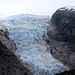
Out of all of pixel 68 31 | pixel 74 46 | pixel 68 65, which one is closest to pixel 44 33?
pixel 68 31

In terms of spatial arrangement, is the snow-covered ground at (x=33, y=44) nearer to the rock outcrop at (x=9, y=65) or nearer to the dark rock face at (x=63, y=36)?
the dark rock face at (x=63, y=36)

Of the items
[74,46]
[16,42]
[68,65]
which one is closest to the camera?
[68,65]

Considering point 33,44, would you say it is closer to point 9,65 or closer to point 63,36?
point 63,36

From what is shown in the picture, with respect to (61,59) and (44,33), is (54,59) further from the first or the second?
(44,33)

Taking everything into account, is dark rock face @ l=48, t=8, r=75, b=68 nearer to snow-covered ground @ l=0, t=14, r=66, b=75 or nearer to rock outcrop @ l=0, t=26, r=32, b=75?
snow-covered ground @ l=0, t=14, r=66, b=75

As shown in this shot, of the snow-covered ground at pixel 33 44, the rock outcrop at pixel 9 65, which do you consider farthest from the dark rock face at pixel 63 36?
the rock outcrop at pixel 9 65
